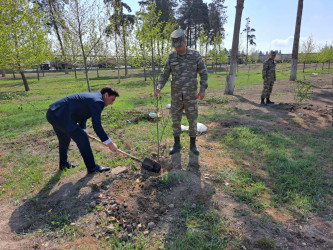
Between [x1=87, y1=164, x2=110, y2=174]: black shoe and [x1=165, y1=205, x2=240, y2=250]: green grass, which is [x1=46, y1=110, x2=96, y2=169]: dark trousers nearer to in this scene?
[x1=87, y1=164, x2=110, y2=174]: black shoe

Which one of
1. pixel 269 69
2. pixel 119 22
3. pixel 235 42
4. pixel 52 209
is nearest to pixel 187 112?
pixel 52 209

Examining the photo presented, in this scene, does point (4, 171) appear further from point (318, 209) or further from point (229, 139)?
point (318, 209)

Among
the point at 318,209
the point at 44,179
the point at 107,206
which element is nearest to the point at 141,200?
the point at 107,206

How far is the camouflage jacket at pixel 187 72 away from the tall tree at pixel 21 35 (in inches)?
405

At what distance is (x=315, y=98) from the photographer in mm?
8672

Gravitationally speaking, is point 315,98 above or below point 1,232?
above

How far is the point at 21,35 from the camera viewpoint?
11516 millimetres

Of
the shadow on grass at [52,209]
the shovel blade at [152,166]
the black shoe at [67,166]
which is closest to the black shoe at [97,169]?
the shadow on grass at [52,209]

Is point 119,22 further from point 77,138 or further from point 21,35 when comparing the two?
point 77,138

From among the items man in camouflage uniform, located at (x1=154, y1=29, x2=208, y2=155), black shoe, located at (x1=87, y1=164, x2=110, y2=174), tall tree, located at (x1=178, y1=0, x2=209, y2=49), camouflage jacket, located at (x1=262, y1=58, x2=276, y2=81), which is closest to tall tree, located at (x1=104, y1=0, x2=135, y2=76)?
camouflage jacket, located at (x1=262, y1=58, x2=276, y2=81)

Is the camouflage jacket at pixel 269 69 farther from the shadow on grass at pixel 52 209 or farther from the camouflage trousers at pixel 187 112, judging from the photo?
the shadow on grass at pixel 52 209

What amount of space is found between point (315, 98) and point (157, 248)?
944 cm

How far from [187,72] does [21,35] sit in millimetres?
12298

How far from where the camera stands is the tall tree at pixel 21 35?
10315 mm
